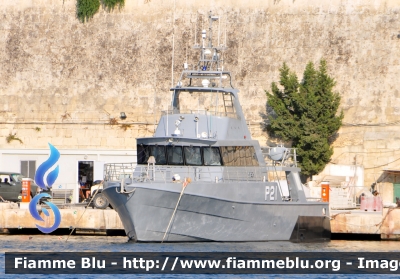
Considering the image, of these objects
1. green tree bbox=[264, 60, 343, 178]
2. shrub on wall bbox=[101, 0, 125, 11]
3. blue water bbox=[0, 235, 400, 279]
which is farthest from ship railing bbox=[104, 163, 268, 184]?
shrub on wall bbox=[101, 0, 125, 11]

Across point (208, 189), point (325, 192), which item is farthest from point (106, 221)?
point (325, 192)

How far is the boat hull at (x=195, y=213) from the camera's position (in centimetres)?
2705

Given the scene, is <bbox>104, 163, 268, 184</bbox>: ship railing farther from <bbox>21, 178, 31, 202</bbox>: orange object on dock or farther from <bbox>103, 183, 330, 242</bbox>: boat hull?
<bbox>21, 178, 31, 202</bbox>: orange object on dock

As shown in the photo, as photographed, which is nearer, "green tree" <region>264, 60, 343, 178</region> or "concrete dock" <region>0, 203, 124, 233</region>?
"concrete dock" <region>0, 203, 124, 233</region>

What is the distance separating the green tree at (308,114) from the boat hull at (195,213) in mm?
7988

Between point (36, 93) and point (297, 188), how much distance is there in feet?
46.8

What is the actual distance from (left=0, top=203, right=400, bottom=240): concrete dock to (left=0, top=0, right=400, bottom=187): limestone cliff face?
662 cm

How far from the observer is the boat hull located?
27.0 m

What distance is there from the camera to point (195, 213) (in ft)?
89.7

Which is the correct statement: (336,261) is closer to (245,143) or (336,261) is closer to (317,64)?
(245,143)

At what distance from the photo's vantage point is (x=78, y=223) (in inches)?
1238

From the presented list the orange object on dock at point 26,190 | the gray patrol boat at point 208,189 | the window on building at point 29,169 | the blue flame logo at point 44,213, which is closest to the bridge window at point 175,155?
the gray patrol boat at point 208,189

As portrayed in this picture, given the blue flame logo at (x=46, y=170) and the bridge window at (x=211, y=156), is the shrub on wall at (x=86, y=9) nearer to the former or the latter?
the blue flame logo at (x=46, y=170)

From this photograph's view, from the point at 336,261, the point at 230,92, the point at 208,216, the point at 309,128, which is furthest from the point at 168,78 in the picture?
the point at 336,261
